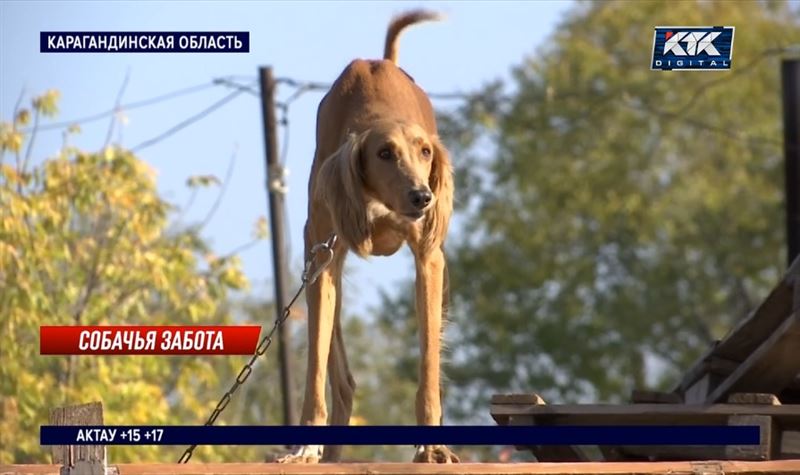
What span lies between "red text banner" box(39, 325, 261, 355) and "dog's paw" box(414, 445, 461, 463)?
106 cm

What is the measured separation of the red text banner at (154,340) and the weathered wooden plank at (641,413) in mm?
1433

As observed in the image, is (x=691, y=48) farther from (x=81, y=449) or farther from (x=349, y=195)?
(x=81, y=449)

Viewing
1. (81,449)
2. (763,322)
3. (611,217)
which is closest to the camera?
(81,449)

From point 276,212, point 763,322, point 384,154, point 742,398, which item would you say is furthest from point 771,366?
point 276,212

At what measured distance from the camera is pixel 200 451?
15.5 metres

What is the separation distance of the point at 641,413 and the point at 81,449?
3.15 metres

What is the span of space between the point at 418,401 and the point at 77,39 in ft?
8.89

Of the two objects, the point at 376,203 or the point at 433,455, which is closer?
the point at 433,455

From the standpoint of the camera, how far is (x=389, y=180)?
8500 millimetres

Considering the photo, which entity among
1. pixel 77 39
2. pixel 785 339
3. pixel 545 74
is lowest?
pixel 785 339

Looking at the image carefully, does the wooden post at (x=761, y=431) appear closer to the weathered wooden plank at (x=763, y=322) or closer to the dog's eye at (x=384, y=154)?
the weathered wooden plank at (x=763, y=322)

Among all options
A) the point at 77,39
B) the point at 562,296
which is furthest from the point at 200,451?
the point at 562,296

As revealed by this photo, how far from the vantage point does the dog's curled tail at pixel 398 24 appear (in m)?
9.82

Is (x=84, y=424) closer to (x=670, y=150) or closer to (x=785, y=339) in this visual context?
(x=785, y=339)
